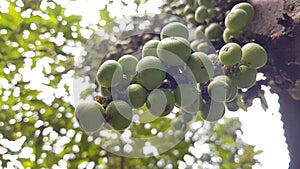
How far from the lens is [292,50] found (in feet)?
2.76

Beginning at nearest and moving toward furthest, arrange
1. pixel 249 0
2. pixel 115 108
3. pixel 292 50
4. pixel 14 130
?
1. pixel 115 108
2. pixel 292 50
3. pixel 249 0
4. pixel 14 130

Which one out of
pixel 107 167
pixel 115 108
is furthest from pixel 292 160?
pixel 107 167

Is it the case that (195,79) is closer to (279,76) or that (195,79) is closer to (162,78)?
(162,78)

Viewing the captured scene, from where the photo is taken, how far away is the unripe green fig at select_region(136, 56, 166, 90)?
70cm

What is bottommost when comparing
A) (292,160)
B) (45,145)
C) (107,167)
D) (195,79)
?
(107,167)

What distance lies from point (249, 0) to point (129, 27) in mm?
571

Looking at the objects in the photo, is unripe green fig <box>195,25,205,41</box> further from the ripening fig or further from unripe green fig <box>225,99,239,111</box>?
unripe green fig <box>225,99,239,111</box>

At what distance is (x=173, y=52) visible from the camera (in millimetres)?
727

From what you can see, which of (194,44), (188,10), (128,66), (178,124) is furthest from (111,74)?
(188,10)

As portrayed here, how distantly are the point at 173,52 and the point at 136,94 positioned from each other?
0.10 metres

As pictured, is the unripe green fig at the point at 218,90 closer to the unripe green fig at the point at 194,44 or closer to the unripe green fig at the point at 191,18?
A: the unripe green fig at the point at 194,44

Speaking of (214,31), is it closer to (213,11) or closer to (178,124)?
(213,11)

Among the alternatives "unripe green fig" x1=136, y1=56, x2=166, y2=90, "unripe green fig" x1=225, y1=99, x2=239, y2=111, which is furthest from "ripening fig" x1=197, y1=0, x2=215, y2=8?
"unripe green fig" x1=136, y1=56, x2=166, y2=90

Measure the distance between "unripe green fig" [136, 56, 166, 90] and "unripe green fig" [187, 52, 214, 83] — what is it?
0.06 meters
